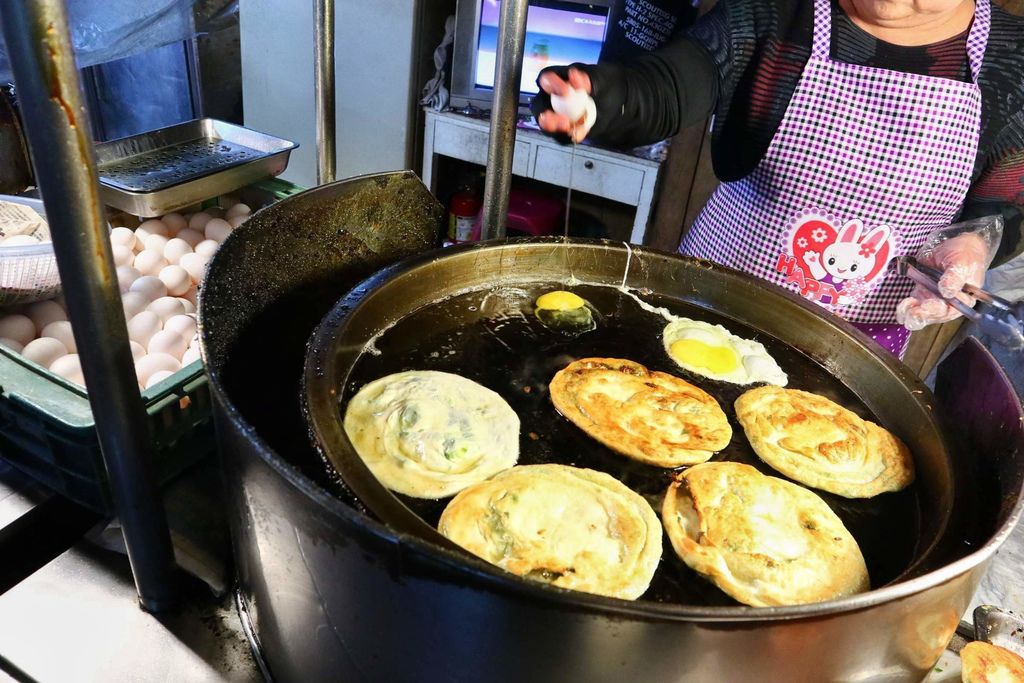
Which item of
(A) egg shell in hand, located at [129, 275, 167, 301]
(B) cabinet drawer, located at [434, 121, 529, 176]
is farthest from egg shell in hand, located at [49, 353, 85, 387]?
(B) cabinet drawer, located at [434, 121, 529, 176]

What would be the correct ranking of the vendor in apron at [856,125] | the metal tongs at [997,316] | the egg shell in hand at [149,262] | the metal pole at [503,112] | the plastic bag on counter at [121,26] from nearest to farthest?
the metal pole at [503,112], the metal tongs at [997,316], the vendor in apron at [856,125], the egg shell in hand at [149,262], the plastic bag on counter at [121,26]

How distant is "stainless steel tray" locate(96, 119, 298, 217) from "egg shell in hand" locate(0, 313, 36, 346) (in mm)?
616

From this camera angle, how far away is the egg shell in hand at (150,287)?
2596mm

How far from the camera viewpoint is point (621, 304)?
2.12m

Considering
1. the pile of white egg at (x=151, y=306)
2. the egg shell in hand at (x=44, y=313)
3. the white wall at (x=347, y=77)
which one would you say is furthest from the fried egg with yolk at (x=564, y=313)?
the white wall at (x=347, y=77)

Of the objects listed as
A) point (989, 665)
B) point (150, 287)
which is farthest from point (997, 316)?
point (150, 287)

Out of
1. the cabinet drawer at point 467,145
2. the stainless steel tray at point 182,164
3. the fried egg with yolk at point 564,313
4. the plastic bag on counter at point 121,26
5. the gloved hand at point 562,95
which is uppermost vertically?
the gloved hand at point 562,95

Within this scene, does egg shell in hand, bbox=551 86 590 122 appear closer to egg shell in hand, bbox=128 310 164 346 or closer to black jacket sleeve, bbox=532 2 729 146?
black jacket sleeve, bbox=532 2 729 146

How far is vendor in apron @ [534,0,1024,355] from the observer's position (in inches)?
97.7

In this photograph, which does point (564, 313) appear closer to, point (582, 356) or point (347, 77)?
point (582, 356)

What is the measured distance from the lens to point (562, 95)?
188cm

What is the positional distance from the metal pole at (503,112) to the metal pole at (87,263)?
1.09 meters

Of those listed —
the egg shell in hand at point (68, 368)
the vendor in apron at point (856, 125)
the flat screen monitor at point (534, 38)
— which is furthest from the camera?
the flat screen monitor at point (534, 38)

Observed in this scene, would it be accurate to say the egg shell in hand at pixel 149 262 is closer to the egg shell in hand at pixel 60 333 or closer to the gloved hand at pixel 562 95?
the egg shell in hand at pixel 60 333
